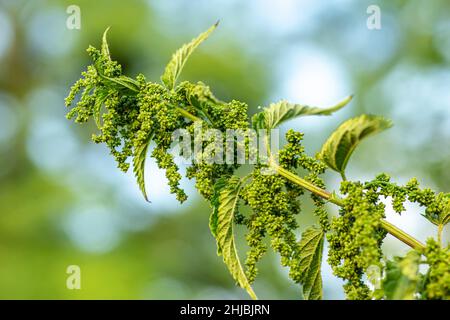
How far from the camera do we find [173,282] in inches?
389

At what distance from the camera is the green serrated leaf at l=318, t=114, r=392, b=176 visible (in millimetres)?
1244

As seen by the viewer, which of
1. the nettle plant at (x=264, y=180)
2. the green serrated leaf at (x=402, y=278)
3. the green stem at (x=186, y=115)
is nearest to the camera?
the green serrated leaf at (x=402, y=278)

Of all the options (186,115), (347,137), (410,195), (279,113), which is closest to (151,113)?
(186,115)

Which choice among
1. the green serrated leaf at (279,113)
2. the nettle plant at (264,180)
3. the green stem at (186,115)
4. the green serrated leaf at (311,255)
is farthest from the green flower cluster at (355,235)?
the green stem at (186,115)

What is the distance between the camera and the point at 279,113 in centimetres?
138

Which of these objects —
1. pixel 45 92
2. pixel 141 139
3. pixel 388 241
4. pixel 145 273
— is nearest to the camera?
pixel 141 139

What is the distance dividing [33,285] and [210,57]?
5.06 m

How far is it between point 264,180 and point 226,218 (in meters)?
0.14

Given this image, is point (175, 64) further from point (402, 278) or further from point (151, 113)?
point (402, 278)

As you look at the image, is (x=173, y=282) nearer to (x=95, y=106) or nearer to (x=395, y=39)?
(x=395, y=39)

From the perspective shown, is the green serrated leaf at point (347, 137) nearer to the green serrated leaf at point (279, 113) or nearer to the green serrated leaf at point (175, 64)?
the green serrated leaf at point (279, 113)

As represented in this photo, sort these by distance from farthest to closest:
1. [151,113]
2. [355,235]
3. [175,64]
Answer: [175,64] < [151,113] < [355,235]

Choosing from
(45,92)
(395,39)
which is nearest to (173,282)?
(45,92)

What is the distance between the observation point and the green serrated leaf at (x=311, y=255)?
57.7 inches
